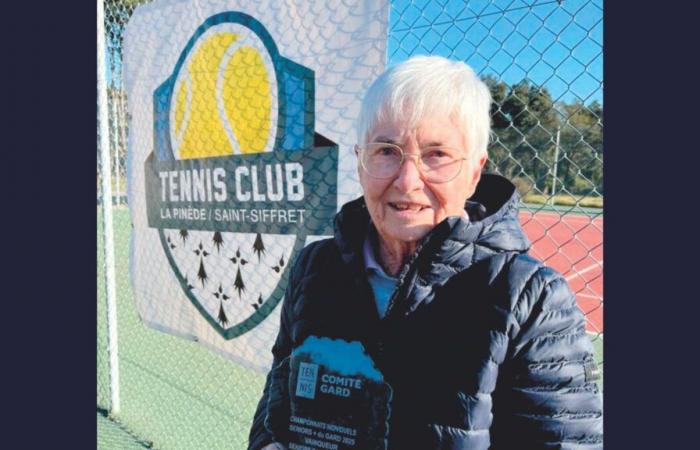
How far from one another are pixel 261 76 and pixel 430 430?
1935 millimetres

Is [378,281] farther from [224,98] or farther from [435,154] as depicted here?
[224,98]

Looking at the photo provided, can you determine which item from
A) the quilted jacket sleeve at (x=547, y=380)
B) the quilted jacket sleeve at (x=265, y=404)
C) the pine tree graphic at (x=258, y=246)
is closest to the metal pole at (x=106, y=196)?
the pine tree graphic at (x=258, y=246)

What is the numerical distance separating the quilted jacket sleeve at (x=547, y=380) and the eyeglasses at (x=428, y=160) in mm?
321

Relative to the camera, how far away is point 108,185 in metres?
3.88

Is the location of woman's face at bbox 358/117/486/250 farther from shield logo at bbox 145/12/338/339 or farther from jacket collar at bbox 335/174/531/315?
shield logo at bbox 145/12/338/339

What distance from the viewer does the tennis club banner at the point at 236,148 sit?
240 cm

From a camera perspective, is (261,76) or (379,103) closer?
(379,103)

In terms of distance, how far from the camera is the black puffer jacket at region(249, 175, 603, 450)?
45.8 inches

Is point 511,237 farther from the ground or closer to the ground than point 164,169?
closer to the ground

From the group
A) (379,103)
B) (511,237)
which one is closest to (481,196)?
(511,237)

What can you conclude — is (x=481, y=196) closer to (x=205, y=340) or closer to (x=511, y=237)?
(x=511, y=237)

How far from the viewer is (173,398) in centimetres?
422

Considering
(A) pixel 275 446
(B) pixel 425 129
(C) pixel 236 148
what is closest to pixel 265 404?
(A) pixel 275 446

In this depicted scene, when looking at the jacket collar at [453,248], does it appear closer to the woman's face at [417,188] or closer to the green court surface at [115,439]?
the woman's face at [417,188]
